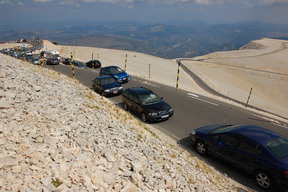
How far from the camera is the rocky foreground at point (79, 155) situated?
4.79 m

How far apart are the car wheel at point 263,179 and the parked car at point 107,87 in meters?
11.9

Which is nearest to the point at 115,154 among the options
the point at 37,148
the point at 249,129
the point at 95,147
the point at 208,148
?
the point at 95,147

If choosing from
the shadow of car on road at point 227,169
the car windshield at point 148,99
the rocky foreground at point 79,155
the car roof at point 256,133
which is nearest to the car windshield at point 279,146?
the car roof at point 256,133

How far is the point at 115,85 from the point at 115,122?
347 inches

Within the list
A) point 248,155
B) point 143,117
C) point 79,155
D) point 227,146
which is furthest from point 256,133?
point 79,155

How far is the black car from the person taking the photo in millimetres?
11844

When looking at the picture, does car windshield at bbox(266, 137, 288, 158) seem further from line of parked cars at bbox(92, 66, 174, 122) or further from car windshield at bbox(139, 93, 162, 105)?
car windshield at bbox(139, 93, 162, 105)

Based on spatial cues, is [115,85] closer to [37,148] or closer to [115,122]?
[115,122]

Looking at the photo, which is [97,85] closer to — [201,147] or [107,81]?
[107,81]

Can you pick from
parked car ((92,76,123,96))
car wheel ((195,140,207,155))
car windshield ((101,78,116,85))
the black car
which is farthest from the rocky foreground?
car windshield ((101,78,116,85))

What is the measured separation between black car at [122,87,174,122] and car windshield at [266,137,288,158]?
571 cm

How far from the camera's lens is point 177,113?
13.6m

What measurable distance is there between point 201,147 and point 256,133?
2.21 meters

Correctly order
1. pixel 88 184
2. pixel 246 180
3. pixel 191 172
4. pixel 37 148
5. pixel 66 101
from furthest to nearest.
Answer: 1. pixel 66 101
2. pixel 246 180
3. pixel 191 172
4. pixel 37 148
5. pixel 88 184
